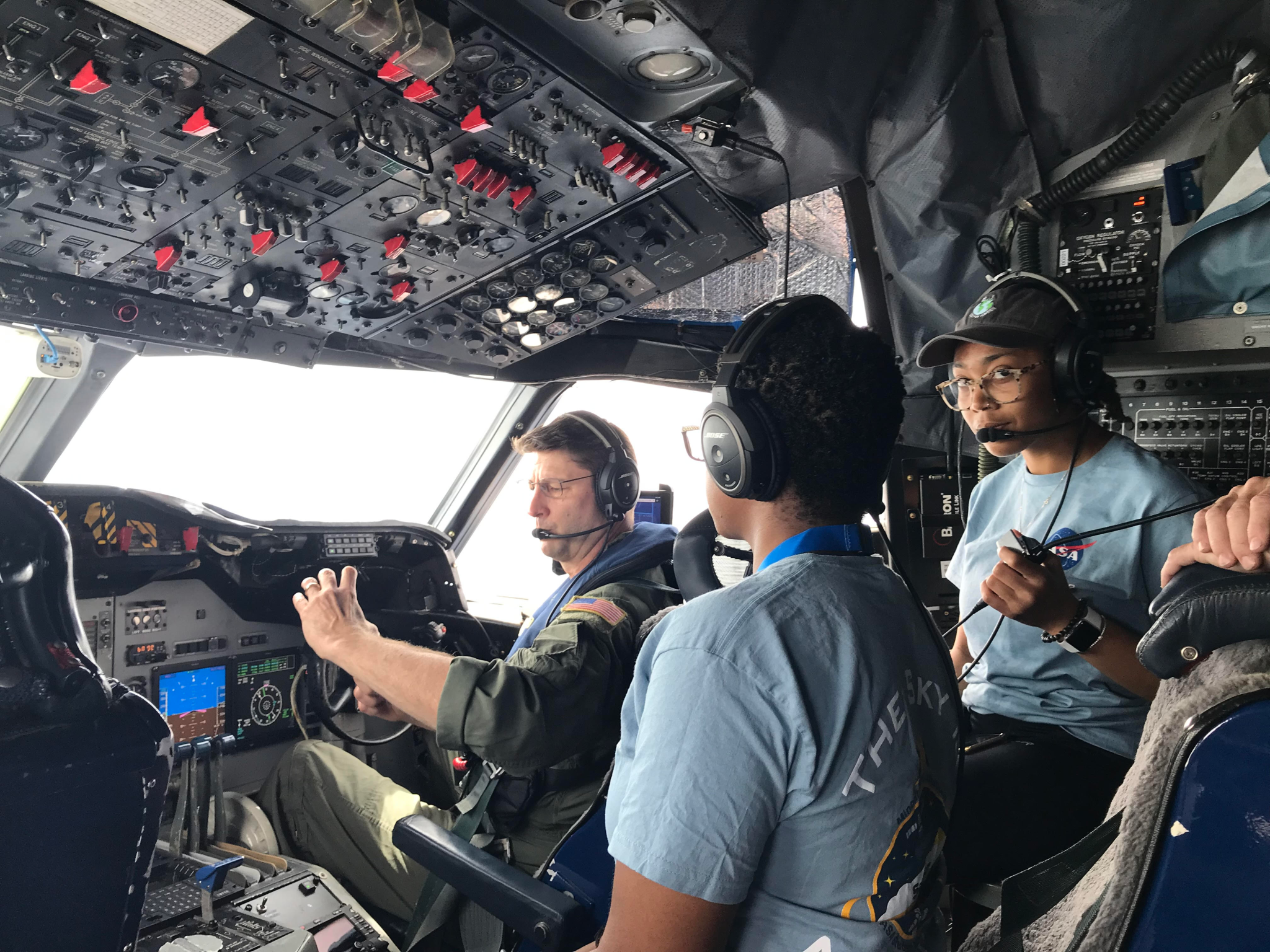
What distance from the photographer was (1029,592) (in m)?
1.21

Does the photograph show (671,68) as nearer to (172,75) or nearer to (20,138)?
(172,75)

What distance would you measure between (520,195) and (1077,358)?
1.29 metres

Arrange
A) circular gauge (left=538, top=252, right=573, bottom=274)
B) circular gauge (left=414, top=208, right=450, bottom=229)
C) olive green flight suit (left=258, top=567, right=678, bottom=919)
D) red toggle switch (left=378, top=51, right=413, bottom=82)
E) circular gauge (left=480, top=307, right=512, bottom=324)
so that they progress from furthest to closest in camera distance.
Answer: circular gauge (left=480, top=307, right=512, bottom=324)
circular gauge (left=538, top=252, right=573, bottom=274)
circular gauge (left=414, top=208, right=450, bottom=229)
red toggle switch (left=378, top=51, right=413, bottom=82)
olive green flight suit (left=258, top=567, right=678, bottom=919)

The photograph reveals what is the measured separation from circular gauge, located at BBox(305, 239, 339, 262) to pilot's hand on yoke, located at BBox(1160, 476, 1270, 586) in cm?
197

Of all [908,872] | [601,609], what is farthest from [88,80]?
[908,872]

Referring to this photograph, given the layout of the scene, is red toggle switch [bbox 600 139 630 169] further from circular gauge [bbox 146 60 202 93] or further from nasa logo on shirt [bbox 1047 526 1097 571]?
nasa logo on shirt [bbox 1047 526 1097 571]

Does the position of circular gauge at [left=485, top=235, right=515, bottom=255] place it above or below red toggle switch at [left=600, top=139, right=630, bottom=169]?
below

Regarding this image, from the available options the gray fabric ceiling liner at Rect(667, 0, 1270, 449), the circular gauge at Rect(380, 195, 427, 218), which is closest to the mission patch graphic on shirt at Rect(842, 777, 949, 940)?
the gray fabric ceiling liner at Rect(667, 0, 1270, 449)

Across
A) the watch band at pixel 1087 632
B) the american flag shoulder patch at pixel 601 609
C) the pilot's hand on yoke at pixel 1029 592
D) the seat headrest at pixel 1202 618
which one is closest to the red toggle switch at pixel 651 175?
the american flag shoulder patch at pixel 601 609

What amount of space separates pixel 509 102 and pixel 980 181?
1.13 meters

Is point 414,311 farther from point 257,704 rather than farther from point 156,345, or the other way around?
point 257,704

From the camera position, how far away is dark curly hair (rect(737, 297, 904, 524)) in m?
0.95

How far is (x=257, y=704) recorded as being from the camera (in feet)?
8.75

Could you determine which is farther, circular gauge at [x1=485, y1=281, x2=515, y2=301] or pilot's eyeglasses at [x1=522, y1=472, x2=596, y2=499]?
circular gauge at [x1=485, y1=281, x2=515, y2=301]
